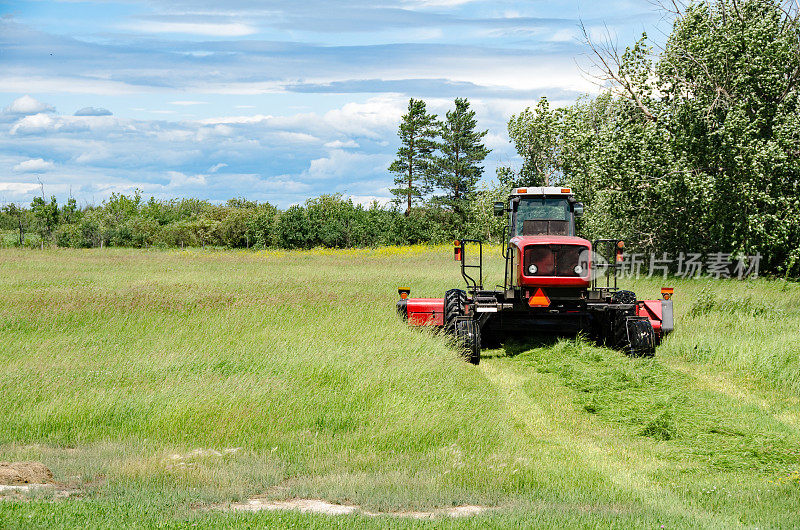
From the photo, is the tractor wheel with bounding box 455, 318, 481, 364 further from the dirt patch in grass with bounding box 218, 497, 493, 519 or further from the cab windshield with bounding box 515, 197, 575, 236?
the dirt patch in grass with bounding box 218, 497, 493, 519

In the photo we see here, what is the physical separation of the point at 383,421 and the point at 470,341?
467 cm

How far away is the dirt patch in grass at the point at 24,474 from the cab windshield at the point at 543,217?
959 centimetres

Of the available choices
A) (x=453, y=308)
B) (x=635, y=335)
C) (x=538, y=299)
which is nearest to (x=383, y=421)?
(x=538, y=299)

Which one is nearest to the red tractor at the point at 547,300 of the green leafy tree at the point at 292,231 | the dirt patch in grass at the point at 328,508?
the dirt patch in grass at the point at 328,508

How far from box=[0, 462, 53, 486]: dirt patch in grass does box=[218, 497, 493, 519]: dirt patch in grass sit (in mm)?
1834

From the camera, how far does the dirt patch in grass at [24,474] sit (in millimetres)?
6535

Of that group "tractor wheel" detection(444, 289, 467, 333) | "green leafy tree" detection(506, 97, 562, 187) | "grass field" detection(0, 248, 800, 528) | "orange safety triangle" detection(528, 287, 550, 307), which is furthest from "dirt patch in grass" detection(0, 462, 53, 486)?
"green leafy tree" detection(506, 97, 562, 187)

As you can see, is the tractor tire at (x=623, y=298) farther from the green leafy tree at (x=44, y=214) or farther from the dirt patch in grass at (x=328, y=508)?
the green leafy tree at (x=44, y=214)

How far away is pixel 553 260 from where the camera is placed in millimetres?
12727

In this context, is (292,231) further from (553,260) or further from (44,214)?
(553,260)

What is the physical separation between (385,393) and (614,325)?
19.9ft

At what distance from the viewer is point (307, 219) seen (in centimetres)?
5931

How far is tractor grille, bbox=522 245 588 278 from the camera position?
499 inches

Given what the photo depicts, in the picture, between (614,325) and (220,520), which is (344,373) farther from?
(614,325)
